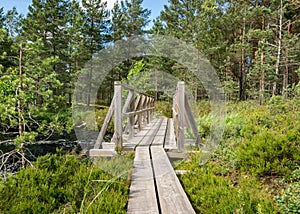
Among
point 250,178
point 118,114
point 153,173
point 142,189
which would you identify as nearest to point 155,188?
point 142,189

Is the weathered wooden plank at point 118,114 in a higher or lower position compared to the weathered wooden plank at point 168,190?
higher

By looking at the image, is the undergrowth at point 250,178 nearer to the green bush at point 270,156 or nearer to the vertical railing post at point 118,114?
the green bush at point 270,156

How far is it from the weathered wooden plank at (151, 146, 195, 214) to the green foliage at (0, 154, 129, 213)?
13.4 inches

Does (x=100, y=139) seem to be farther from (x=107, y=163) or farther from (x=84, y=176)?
(x=84, y=176)

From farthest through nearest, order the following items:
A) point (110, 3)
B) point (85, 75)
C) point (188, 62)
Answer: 1. point (110, 3)
2. point (85, 75)
3. point (188, 62)

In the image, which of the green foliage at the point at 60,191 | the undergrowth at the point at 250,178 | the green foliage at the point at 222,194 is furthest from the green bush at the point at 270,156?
the green foliage at the point at 60,191

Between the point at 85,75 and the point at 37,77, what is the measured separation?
53.1ft

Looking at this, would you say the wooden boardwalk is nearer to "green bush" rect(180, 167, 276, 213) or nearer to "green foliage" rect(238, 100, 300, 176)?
"green bush" rect(180, 167, 276, 213)

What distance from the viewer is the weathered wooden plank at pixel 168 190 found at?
1790mm

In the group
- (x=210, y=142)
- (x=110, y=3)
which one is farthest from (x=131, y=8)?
(x=210, y=142)

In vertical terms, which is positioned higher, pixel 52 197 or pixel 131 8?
pixel 131 8

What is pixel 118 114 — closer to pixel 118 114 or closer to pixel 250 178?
pixel 118 114

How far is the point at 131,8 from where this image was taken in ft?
67.5

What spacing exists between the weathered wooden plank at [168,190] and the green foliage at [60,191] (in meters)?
0.34
